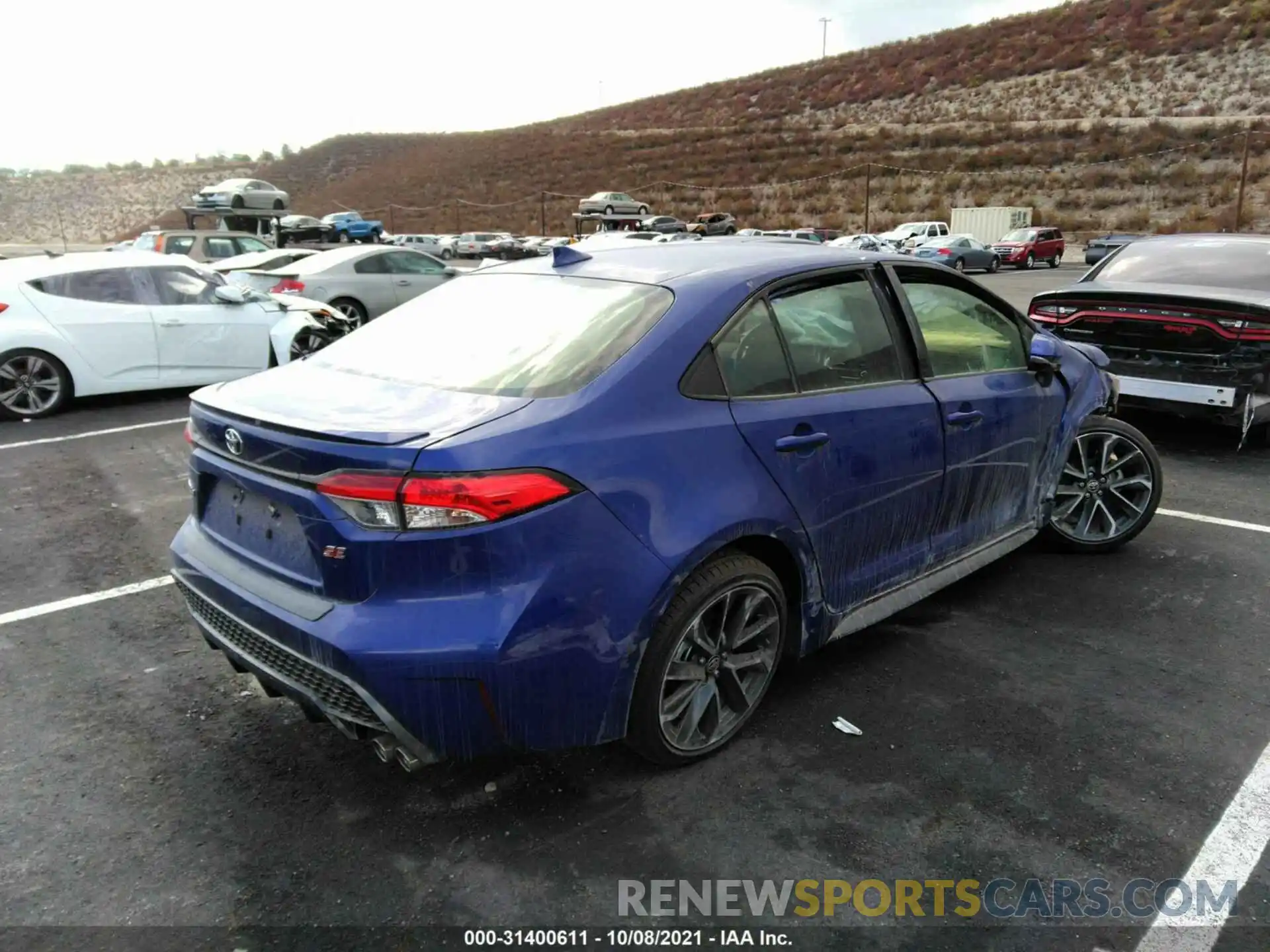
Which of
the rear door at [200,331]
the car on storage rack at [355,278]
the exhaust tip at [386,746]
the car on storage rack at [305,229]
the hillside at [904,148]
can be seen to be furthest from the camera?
the hillside at [904,148]

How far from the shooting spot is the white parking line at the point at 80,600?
4156mm

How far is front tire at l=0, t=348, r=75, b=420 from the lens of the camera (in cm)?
820

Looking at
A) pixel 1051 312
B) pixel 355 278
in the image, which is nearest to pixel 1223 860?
pixel 1051 312

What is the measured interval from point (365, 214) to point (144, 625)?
5982cm

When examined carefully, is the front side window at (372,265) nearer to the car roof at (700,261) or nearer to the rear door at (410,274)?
the rear door at (410,274)

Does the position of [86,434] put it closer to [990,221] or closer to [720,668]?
[720,668]

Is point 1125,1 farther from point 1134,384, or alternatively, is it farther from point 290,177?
point 1134,384

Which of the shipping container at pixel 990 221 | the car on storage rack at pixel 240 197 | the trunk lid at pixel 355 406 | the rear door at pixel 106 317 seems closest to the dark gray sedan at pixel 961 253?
the shipping container at pixel 990 221

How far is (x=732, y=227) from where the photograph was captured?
4241cm

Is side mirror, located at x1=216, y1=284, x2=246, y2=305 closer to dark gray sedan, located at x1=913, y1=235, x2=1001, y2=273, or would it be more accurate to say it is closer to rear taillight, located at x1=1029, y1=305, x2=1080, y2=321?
rear taillight, located at x1=1029, y1=305, x2=1080, y2=321

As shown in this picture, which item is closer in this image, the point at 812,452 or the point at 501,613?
the point at 501,613

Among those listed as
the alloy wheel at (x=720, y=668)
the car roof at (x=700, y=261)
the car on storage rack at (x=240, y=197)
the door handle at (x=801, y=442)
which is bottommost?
the alloy wheel at (x=720, y=668)

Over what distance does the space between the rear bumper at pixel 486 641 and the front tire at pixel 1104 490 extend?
3209 millimetres

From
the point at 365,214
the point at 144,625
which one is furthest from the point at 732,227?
the point at 144,625
